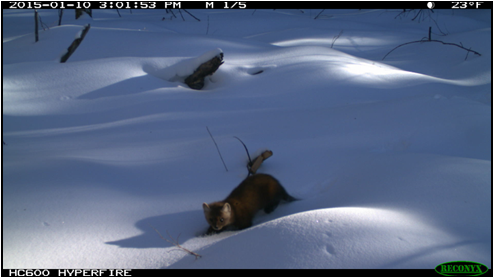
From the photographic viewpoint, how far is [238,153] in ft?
11.5

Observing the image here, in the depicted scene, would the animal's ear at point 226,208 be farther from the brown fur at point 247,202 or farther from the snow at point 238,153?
the snow at point 238,153

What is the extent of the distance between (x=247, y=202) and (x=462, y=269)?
1.58 meters

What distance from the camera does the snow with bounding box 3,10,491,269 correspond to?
6.19 feet

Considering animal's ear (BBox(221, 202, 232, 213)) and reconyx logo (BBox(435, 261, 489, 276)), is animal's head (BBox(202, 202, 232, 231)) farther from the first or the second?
reconyx logo (BBox(435, 261, 489, 276))

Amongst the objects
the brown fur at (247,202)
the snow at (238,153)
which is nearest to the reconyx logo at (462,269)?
A: the snow at (238,153)

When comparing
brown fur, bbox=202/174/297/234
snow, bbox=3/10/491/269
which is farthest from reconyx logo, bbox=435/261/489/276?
brown fur, bbox=202/174/297/234

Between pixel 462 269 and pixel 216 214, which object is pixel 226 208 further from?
pixel 462 269

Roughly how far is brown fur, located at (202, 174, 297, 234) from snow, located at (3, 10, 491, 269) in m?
0.13

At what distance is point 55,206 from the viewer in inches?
94.6

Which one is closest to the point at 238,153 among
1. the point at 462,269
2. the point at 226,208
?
the point at 226,208

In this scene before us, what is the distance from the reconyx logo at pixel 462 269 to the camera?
1565mm

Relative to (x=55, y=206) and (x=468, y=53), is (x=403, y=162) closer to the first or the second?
(x=55, y=206)

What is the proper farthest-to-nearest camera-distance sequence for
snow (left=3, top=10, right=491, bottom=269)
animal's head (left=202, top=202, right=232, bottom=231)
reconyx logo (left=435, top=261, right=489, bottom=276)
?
animal's head (left=202, top=202, right=232, bottom=231) → snow (left=3, top=10, right=491, bottom=269) → reconyx logo (left=435, top=261, right=489, bottom=276)

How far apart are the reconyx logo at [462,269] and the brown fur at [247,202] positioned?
55.5 inches
